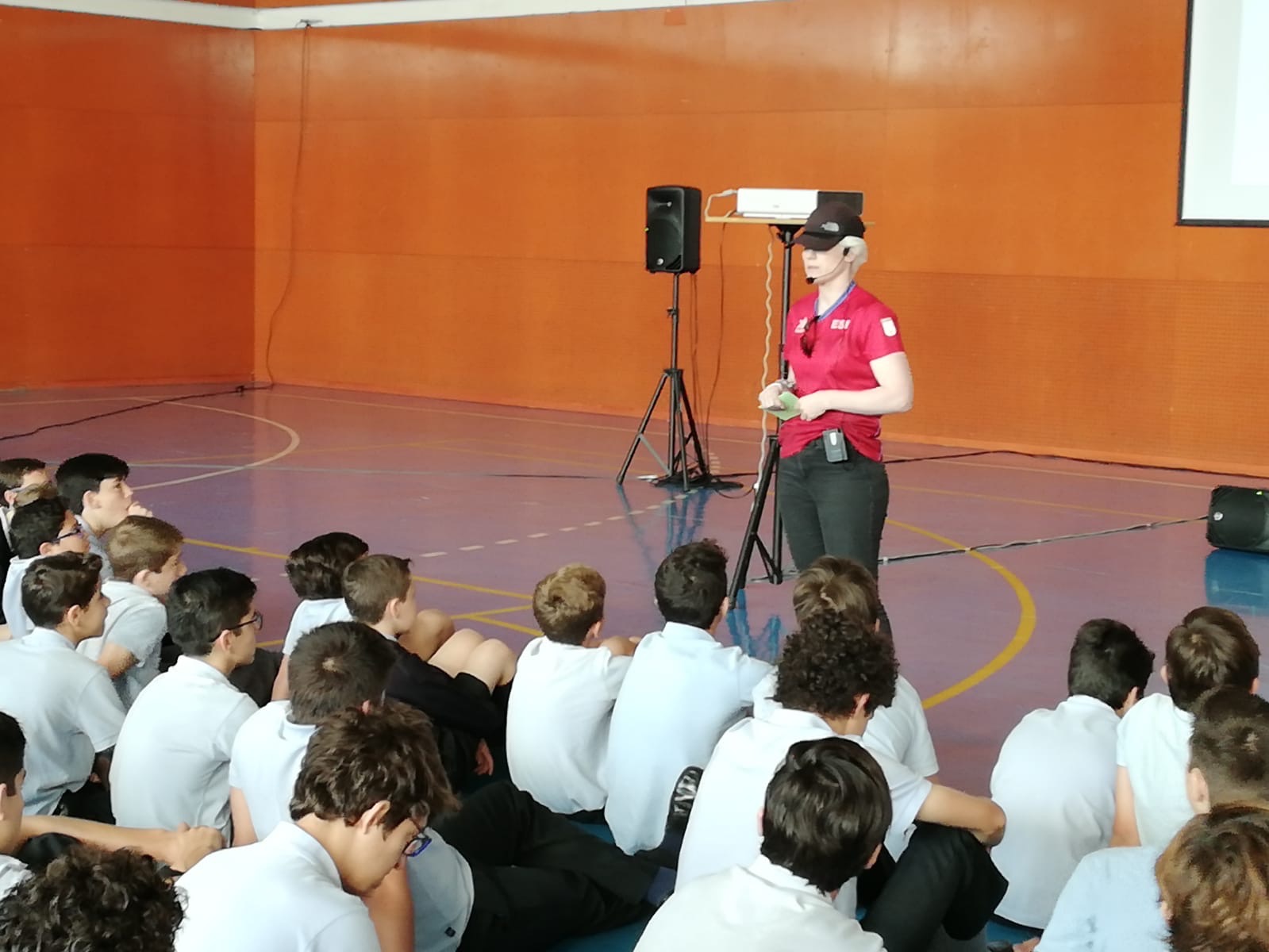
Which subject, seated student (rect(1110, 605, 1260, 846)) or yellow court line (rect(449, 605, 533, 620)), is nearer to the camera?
seated student (rect(1110, 605, 1260, 846))

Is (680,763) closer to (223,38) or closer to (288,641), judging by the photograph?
(288,641)

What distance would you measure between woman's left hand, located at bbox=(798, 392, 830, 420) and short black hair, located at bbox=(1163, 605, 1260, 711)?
1415 mm

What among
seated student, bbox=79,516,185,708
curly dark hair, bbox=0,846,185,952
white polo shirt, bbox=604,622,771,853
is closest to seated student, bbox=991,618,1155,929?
white polo shirt, bbox=604,622,771,853

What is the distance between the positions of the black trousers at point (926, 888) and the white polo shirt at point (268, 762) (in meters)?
1.17

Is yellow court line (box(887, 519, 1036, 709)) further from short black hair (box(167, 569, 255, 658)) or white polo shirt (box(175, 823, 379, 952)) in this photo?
white polo shirt (box(175, 823, 379, 952))

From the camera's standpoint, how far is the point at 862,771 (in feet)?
7.52

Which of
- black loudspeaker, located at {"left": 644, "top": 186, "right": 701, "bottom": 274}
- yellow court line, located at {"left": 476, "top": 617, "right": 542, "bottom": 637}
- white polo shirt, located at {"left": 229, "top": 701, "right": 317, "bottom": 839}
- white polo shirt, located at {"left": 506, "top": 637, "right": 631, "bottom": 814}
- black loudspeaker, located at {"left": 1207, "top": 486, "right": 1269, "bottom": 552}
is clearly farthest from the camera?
black loudspeaker, located at {"left": 644, "top": 186, "right": 701, "bottom": 274}

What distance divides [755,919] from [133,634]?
2661 mm

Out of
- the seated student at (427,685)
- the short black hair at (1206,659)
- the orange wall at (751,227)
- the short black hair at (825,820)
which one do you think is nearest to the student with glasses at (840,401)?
the seated student at (427,685)

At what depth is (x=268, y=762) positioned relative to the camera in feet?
9.98

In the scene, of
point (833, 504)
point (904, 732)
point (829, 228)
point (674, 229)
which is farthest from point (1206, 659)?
point (674, 229)

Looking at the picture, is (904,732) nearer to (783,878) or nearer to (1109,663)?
(1109,663)

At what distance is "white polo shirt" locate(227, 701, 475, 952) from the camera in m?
2.90

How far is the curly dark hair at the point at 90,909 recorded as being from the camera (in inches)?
62.1
